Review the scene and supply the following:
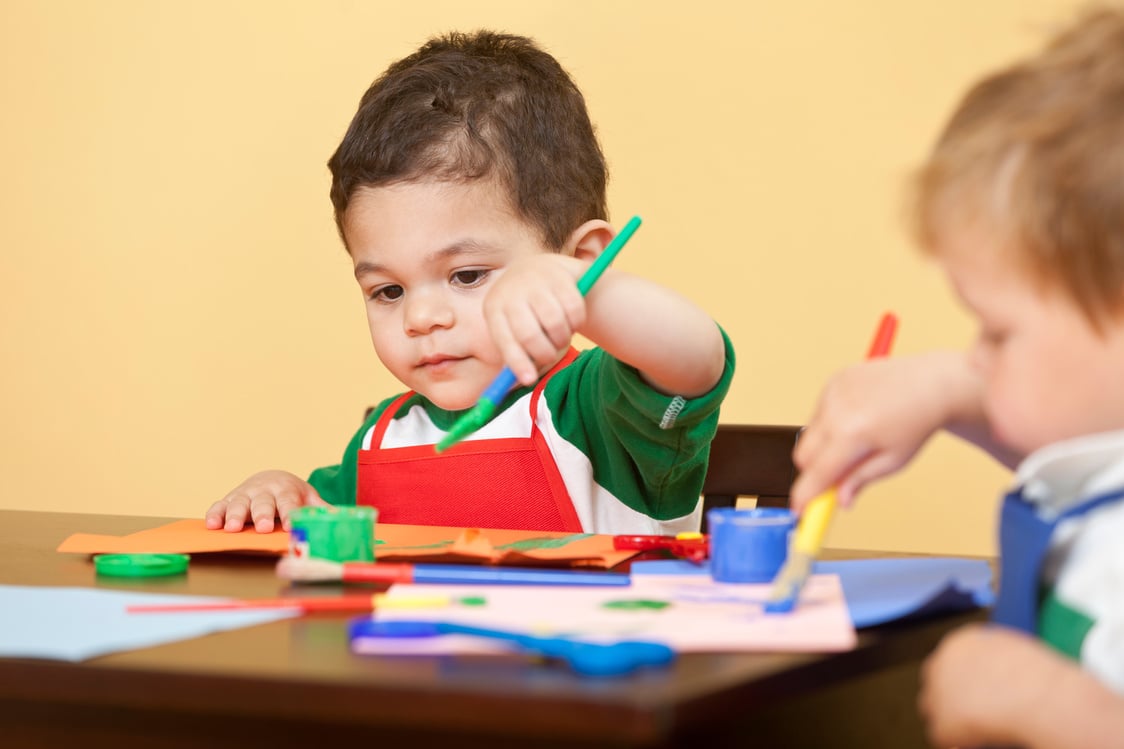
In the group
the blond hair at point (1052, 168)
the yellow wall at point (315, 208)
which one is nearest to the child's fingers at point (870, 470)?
the blond hair at point (1052, 168)

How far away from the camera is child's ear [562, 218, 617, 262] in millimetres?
1225

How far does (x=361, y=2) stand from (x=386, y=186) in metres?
1.01

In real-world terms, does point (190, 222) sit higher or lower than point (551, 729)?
higher

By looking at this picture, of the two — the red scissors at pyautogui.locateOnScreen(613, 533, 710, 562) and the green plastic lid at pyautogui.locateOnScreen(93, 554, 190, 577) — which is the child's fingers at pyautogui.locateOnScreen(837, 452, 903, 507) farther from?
the green plastic lid at pyautogui.locateOnScreen(93, 554, 190, 577)

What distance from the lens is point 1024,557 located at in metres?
0.52

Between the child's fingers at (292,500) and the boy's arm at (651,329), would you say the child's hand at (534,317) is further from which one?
the child's fingers at (292,500)

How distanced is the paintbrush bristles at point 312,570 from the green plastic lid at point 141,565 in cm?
8

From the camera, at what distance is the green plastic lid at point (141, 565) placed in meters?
0.72

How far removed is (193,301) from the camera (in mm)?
2168

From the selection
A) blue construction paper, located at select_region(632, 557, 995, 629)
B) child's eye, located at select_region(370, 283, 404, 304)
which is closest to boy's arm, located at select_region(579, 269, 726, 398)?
blue construction paper, located at select_region(632, 557, 995, 629)

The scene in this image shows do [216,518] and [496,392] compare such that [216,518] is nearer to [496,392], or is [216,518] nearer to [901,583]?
[496,392]

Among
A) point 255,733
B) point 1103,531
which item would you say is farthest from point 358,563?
point 1103,531

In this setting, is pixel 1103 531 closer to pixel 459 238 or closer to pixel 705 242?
pixel 459 238

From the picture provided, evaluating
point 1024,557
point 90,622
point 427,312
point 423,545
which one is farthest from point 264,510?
point 1024,557
